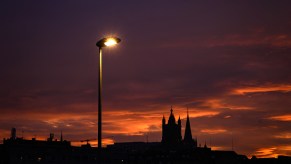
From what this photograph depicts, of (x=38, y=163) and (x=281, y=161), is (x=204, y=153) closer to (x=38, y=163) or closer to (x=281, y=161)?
(x=281, y=161)

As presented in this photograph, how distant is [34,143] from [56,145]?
10104 millimetres

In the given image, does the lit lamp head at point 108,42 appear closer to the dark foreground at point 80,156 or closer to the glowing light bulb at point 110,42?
the glowing light bulb at point 110,42

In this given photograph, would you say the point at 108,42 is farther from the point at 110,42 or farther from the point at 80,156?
the point at 80,156

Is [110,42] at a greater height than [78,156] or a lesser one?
greater

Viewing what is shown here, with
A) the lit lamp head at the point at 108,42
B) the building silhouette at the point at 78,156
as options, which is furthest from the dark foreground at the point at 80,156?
the lit lamp head at the point at 108,42

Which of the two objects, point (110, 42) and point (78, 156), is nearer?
point (110, 42)

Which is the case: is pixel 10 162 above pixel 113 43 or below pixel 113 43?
below

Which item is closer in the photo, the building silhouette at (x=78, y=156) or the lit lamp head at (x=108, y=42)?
the lit lamp head at (x=108, y=42)

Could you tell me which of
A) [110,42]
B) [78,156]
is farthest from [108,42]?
[78,156]

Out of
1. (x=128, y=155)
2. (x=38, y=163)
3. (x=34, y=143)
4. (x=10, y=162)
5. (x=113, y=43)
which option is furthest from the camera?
(x=128, y=155)

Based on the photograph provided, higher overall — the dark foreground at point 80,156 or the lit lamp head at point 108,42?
the lit lamp head at point 108,42

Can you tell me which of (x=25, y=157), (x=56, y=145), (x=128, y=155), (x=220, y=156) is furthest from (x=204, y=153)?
(x=25, y=157)

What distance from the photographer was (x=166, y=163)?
7032 inches

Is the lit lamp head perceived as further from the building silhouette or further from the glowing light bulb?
the building silhouette
